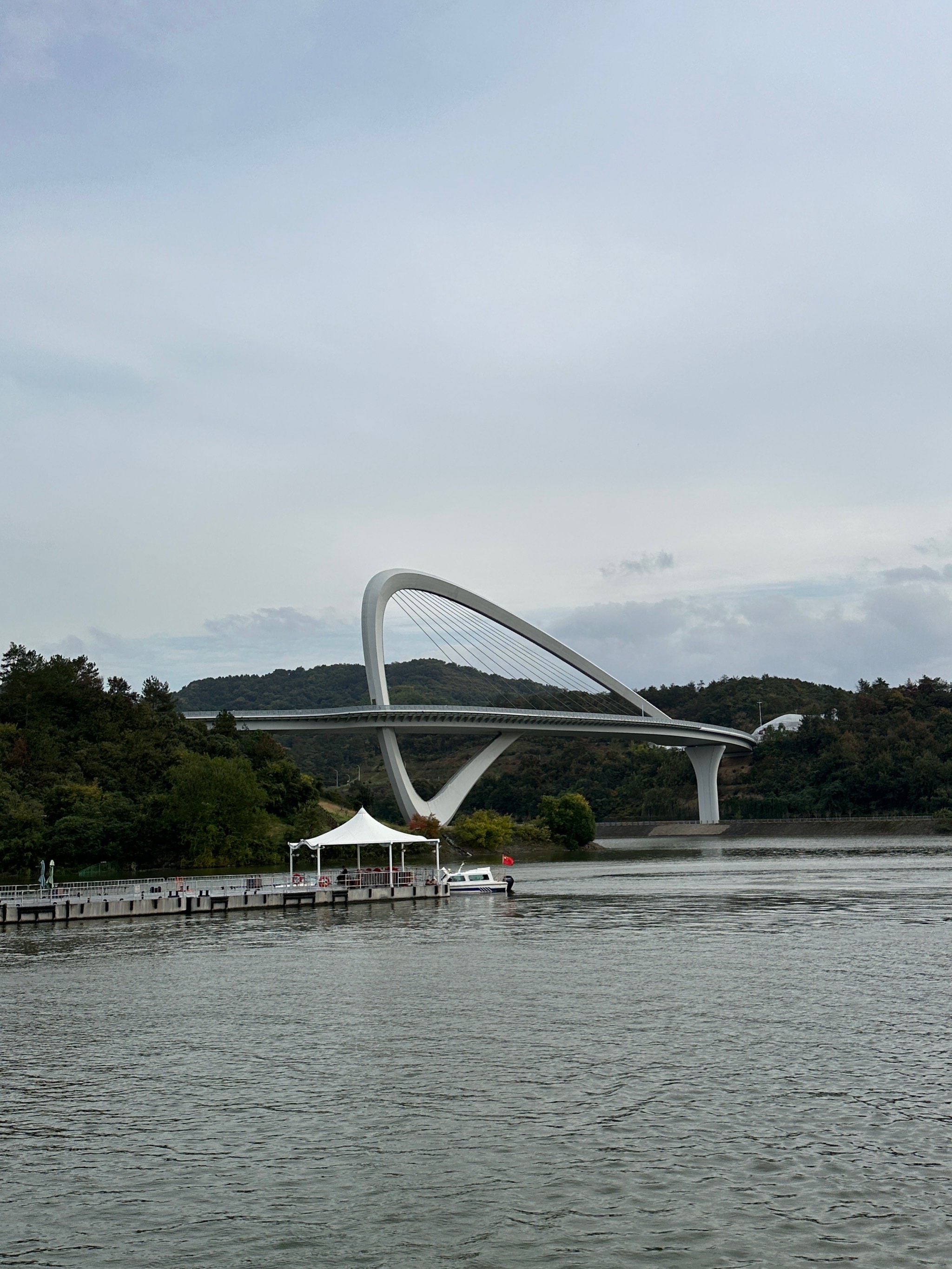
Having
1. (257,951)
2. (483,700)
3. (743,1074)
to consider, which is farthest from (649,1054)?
(483,700)

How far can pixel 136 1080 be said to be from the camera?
44.3 ft

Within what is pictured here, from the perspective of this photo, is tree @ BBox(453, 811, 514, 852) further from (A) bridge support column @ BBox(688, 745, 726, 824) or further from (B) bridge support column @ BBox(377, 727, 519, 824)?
(A) bridge support column @ BBox(688, 745, 726, 824)

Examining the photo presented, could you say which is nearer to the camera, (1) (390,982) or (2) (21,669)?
(1) (390,982)

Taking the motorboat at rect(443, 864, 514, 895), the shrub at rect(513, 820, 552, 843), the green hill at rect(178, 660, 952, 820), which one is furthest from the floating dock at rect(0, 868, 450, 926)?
the green hill at rect(178, 660, 952, 820)

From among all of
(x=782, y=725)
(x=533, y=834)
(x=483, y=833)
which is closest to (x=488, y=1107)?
(x=483, y=833)

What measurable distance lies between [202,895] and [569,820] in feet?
156

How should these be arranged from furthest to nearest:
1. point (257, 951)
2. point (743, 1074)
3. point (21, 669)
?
point (21, 669), point (257, 951), point (743, 1074)

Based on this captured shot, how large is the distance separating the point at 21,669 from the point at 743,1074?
64929mm

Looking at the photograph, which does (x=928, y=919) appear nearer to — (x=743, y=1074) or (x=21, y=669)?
(x=743, y=1074)

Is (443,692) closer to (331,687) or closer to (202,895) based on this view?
(331,687)

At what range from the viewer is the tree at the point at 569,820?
82.1m

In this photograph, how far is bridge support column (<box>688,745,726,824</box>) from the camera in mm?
109250

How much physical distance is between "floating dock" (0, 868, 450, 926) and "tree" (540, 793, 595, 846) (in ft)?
126

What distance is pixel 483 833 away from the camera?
72125 mm
